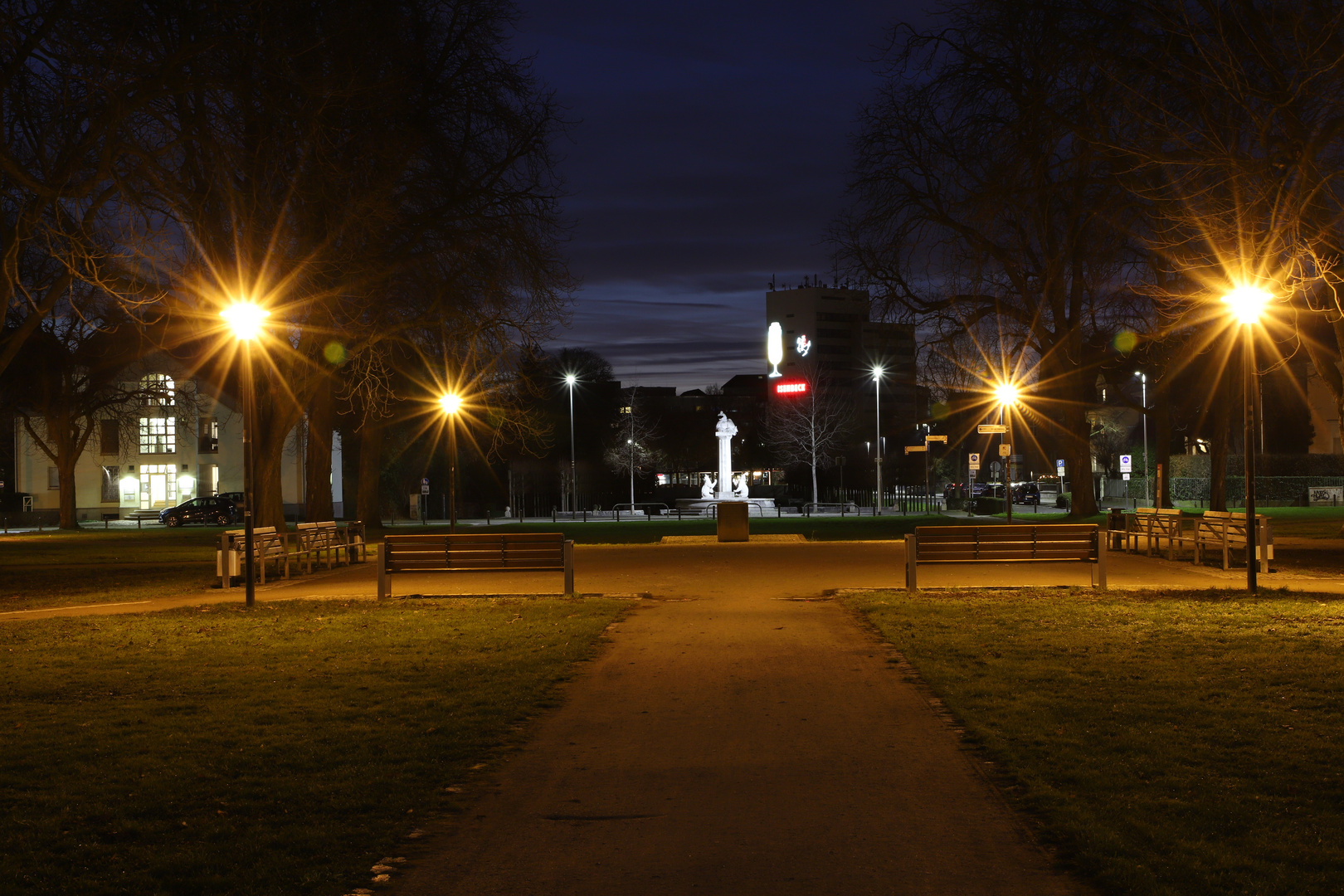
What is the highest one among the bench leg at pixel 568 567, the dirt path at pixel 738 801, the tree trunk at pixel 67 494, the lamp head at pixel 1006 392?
the lamp head at pixel 1006 392

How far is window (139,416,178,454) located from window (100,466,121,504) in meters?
2.32

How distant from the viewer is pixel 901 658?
10.4m

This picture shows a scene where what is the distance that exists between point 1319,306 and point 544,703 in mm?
22262

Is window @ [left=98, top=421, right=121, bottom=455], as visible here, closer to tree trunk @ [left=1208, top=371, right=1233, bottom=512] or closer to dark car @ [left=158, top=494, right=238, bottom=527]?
dark car @ [left=158, top=494, right=238, bottom=527]

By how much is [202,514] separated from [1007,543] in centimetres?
4854

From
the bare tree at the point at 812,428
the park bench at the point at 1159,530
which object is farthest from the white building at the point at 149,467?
the park bench at the point at 1159,530

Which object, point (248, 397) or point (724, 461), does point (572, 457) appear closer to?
point (724, 461)

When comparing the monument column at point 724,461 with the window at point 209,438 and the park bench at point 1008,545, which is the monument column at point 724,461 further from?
the park bench at point 1008,545

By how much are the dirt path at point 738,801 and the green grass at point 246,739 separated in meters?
0.43

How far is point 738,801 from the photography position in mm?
5918

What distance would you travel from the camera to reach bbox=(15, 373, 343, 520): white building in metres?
64.9

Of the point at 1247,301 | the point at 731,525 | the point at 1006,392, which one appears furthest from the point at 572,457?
the point at 1247,301

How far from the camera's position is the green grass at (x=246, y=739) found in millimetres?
5059

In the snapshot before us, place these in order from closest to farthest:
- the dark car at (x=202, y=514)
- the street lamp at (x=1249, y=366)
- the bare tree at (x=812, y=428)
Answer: the street lamp at (x=1249, y=366)
the dark car at (x=202, y=514)
the bare tree at (x=812, y=428)
